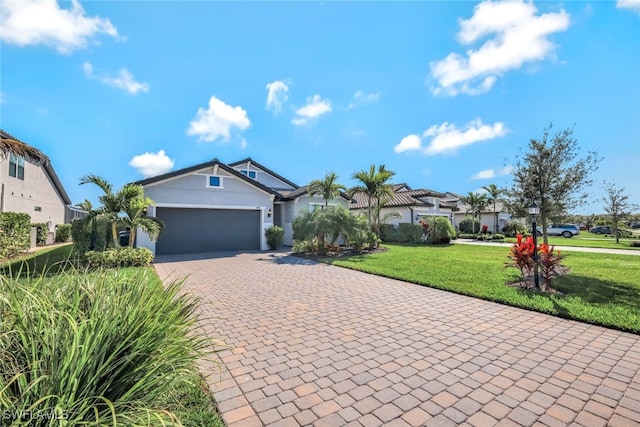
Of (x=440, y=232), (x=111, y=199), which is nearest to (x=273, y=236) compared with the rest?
(x=111, y=199)

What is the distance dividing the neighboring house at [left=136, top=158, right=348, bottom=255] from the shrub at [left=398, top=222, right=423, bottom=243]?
29.4 feet

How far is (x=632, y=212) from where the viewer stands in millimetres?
21359

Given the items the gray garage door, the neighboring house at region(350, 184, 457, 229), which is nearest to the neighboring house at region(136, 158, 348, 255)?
the gray garage door

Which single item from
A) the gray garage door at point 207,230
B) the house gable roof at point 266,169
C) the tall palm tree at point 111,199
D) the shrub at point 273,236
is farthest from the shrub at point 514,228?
the tall palm tree at point 111,199

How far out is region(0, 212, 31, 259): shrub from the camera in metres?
13.8

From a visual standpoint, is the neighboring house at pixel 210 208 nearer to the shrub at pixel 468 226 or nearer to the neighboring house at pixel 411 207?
the neighboring house at pixel 411 207

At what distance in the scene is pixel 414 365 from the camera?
150 inches

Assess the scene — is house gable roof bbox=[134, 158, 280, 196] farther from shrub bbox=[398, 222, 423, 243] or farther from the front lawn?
the front lawn

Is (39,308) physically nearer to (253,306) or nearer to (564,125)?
(253,306)

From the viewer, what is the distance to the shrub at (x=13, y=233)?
13.8m

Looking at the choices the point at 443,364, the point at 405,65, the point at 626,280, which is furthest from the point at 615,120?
the point at 443,364

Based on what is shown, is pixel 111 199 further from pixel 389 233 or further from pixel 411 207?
pixel 411 207

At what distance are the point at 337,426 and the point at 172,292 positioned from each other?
212cm

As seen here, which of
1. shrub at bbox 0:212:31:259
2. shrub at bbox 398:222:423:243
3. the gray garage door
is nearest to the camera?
shrub at bbox 0:212:31:259
